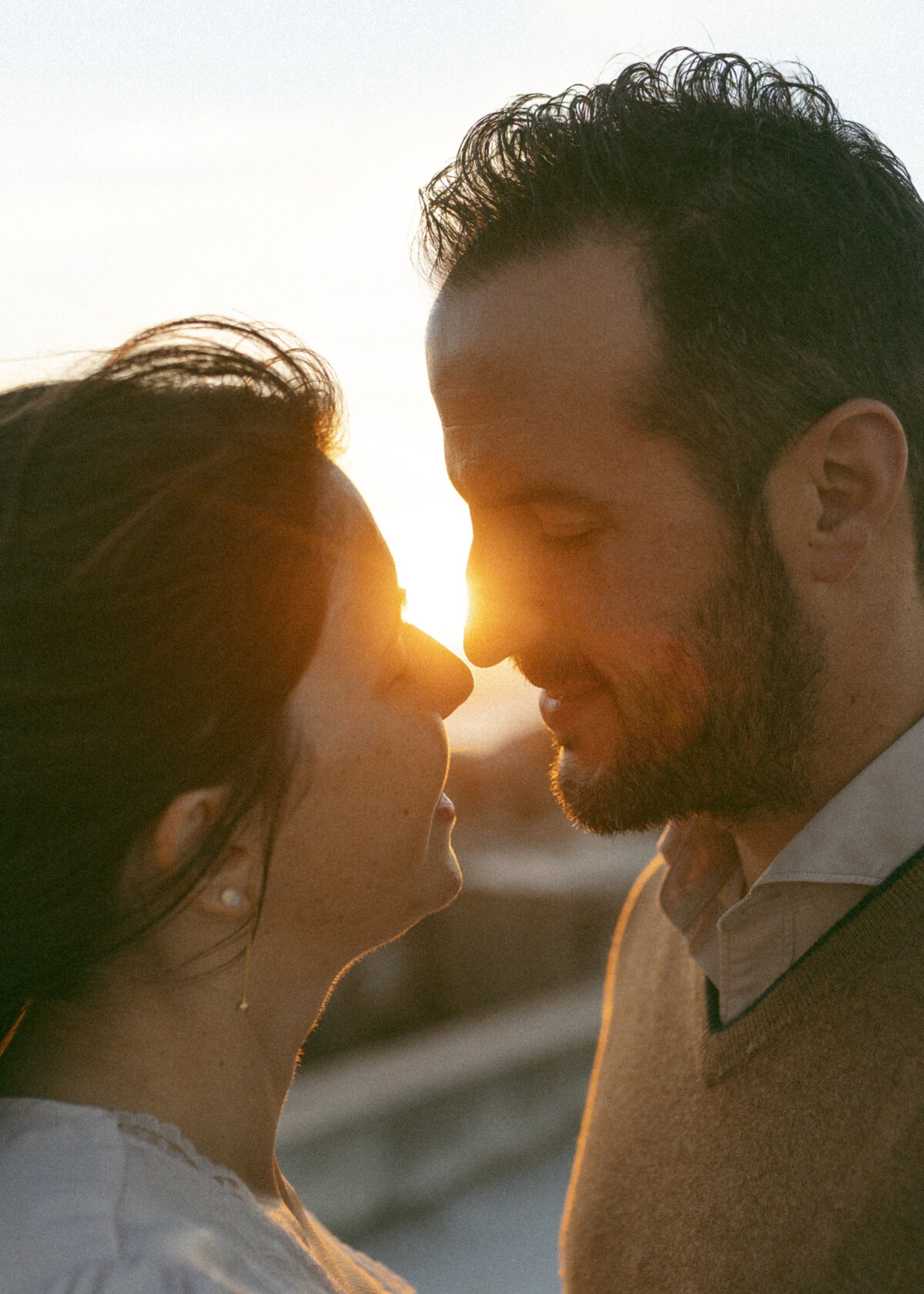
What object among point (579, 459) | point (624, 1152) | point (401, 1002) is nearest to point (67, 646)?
point (579, 459)

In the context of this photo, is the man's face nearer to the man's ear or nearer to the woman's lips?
the man's ear

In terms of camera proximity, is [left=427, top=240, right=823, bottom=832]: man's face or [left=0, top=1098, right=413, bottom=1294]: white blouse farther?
[left=427, top=240, right=823, bottom=832]: man's face

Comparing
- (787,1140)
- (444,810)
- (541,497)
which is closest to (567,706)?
(541,497)

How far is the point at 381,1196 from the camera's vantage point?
4.73 m

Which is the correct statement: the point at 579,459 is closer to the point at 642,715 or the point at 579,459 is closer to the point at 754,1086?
the point at 642,715

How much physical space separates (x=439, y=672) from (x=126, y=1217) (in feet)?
2.33

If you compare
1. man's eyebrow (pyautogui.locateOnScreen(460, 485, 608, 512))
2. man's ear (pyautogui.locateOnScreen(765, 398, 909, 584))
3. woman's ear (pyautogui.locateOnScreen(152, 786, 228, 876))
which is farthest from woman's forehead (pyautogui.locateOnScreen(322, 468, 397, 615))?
man's ear (pyautogui.locateOnScreen(765, 398, 909, 584))

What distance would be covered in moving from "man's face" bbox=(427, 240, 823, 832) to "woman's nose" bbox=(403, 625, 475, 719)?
41cm

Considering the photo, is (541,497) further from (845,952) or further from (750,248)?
(845,952)

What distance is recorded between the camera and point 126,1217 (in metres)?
1.01

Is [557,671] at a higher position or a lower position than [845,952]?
higher

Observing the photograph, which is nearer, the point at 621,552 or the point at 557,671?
the point at 621,552

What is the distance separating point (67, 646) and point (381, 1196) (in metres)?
4.25

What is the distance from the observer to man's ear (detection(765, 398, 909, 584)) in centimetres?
171
